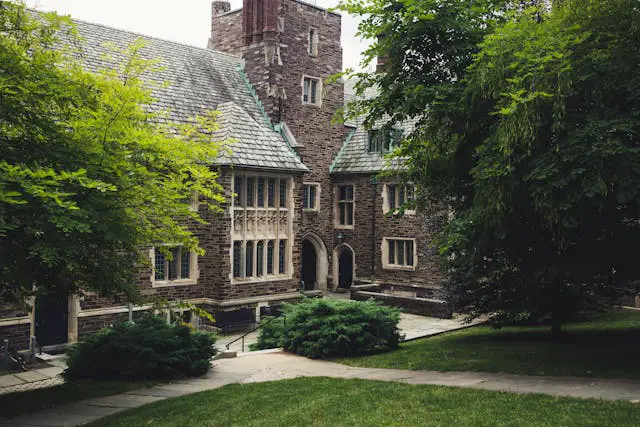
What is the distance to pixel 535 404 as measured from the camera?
8055 millimetres

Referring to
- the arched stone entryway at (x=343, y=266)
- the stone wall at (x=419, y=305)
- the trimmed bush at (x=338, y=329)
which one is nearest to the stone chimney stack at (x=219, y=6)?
the arched stone entryway at (x=343, y=266)

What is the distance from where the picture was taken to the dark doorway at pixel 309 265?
30484 millimetres

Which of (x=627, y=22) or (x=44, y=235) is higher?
(x=627, y=22)

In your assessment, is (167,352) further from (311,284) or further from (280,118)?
(311,284)

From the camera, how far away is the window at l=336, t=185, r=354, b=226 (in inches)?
1209

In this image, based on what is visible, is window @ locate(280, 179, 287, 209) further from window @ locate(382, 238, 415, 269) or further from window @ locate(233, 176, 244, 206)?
window @ locate(382, 238, 415, 269)

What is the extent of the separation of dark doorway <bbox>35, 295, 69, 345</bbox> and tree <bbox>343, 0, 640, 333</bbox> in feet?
39.5

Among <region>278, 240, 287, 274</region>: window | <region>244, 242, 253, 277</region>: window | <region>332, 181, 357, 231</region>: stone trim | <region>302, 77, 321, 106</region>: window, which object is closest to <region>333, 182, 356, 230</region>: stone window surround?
<region>332, 181, 357, 231</region>: stone trim

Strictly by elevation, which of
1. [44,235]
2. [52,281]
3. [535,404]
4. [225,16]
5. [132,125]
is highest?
[225,16]

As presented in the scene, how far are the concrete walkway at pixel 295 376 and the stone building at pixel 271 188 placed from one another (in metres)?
6.33

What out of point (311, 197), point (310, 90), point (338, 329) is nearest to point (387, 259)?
point (311, 197)

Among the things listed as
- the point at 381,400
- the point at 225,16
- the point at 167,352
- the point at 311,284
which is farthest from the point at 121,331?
the point at 225,16

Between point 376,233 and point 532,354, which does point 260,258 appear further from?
point 532,354

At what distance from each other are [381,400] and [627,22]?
6.98 m
